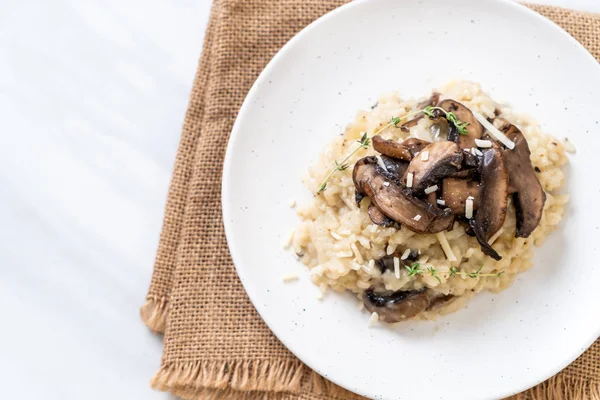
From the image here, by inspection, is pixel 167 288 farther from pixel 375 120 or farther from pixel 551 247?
pixel 551 247

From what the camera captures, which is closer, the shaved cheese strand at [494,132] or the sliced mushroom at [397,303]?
the shaved cheese strand at [494,132]

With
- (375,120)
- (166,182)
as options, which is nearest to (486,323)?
(375,120)

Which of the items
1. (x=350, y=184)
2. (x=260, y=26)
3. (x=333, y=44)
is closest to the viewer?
(x=350, y=184)

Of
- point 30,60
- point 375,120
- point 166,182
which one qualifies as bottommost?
point 166,182

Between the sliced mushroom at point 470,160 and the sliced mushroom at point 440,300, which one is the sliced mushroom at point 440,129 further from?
the sliced mushroom at point 440,300

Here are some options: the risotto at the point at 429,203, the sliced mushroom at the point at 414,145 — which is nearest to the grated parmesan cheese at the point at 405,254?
the risotto at the point at 429,203

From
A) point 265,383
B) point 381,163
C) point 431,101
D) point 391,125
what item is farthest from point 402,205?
point 265,383

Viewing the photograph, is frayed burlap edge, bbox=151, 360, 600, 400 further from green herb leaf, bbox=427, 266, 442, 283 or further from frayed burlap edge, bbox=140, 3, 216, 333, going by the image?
green herb leaf, bbox=427, 266, 442, 283

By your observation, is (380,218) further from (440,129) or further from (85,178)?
(85,178)
